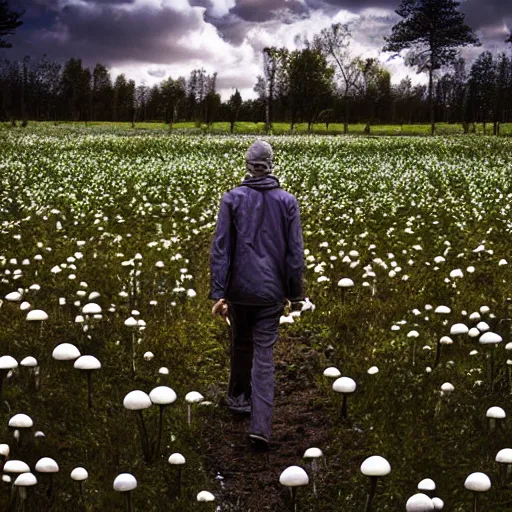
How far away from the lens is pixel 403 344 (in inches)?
292

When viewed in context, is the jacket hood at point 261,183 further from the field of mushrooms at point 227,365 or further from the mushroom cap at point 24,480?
the mushroom cap at point 24,480

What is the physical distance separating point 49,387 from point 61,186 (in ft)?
39.5

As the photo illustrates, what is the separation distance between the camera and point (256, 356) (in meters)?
5.61

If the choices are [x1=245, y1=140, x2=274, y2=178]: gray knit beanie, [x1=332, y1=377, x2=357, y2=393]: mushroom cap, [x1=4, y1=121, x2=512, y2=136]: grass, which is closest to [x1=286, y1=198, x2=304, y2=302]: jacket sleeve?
[x1=245, y1=140, x2=274, y2=178]: gray knit beanie

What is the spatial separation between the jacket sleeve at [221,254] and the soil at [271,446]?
4.22 ft

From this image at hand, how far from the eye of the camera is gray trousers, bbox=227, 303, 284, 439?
548 cm

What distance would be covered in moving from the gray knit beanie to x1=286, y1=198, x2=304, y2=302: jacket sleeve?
14.5 inches

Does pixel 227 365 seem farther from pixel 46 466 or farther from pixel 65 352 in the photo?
pixel 46 466

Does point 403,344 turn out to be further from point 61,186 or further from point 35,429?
point 61,186

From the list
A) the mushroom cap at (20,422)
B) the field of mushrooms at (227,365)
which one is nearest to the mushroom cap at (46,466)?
the field of mushrooms at (227,365)

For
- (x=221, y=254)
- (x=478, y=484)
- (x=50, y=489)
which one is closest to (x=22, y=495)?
(x=50, y=489)

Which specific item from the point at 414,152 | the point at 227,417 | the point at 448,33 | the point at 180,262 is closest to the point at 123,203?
the point at 180,262

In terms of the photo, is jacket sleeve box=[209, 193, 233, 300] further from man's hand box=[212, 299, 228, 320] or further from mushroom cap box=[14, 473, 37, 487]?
mushroom cap box=[14, 473, 37, 487]

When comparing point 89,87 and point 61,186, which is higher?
point 89,87
